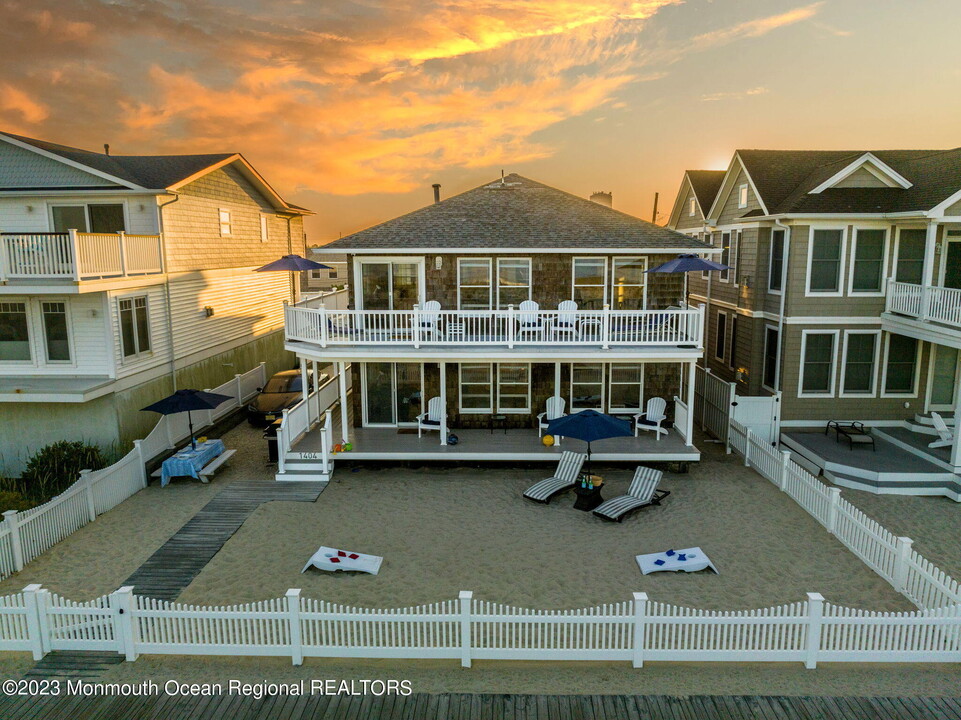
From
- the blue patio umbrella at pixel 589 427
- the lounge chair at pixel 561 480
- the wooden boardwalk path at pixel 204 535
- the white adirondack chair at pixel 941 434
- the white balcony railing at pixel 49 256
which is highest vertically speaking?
the white balcony railing at pixel 49 256

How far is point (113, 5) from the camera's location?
18.4 m

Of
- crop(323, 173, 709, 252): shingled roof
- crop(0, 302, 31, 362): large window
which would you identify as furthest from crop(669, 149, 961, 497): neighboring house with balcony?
crop(0, 302, 31, 362): large window

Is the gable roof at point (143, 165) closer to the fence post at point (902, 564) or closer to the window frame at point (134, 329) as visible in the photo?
the window frame at point (134, 329)

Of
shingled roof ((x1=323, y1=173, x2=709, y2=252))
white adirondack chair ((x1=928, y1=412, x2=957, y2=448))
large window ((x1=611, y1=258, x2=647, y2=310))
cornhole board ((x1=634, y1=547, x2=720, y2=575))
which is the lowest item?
cornhole board ((x1=634, y1=547, x2=720, y2=575))

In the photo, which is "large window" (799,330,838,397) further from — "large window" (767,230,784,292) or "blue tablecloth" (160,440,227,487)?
"blue tablecloth" (160,440,227,487)

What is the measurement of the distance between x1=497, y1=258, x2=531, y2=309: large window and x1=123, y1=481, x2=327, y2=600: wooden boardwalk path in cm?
721

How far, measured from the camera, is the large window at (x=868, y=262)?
1692cm

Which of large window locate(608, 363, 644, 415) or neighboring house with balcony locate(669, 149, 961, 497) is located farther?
large window locate(608, 363, 644, 415)

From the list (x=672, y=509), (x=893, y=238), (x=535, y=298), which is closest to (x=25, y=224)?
(x=535, y=298)

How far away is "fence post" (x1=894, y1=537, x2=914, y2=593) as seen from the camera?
9117mm

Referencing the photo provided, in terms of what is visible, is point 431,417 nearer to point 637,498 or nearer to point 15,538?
point 637,498

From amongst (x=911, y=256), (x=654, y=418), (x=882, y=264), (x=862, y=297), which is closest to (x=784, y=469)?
(x=654, y=418)

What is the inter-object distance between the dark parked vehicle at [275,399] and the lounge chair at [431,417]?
459 cm

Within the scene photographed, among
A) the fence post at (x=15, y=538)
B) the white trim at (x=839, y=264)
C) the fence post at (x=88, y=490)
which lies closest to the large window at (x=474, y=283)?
the white trim at (x=839, y=264)
